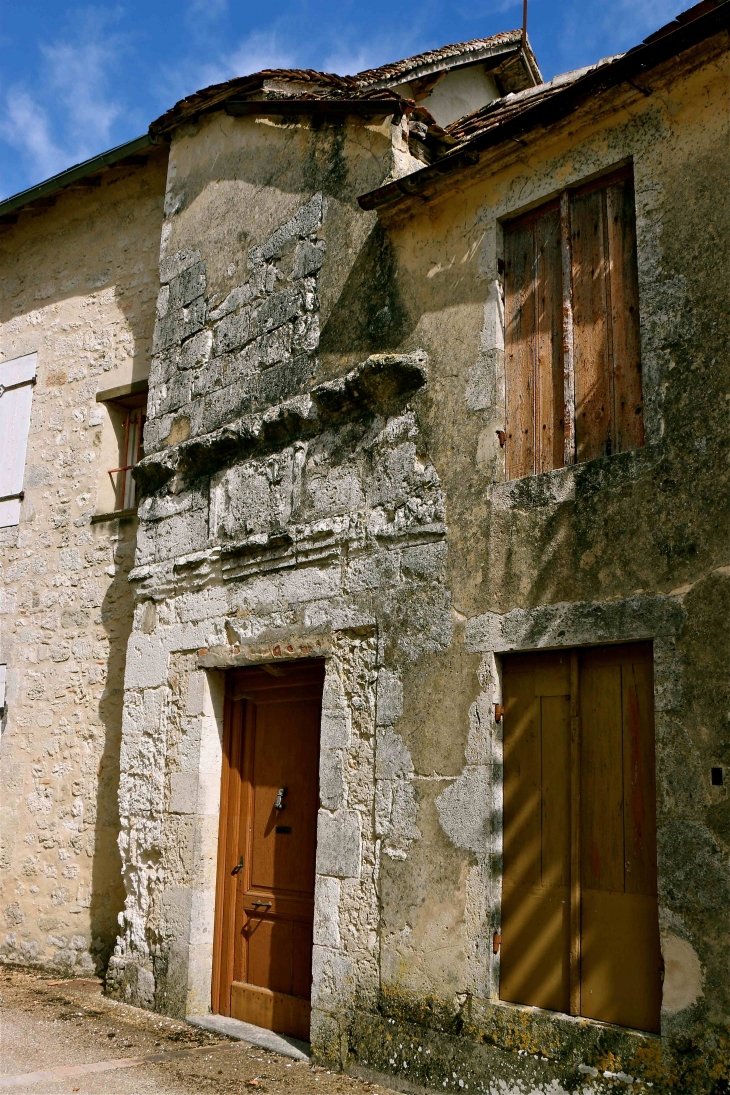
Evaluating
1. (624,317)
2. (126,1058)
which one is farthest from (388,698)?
(126,1058)

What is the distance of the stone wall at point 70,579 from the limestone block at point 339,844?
2.16 m

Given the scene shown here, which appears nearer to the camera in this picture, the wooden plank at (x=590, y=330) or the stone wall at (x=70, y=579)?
the wooden plank at (x=590, y=330)

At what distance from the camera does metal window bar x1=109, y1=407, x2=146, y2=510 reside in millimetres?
7062

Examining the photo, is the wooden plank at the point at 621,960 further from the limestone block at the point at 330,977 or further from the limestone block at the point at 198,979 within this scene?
the limestone block at the point at 198,979

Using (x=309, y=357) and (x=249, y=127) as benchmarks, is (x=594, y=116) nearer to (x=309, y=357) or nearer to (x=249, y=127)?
(x=309, y=357)

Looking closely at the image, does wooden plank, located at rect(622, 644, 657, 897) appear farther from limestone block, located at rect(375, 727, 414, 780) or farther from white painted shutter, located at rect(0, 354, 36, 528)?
white painted shutter, located at rect(0, 354, 36, 528)

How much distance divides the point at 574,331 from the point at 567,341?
0.06m

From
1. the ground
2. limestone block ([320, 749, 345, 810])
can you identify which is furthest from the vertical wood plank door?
limestone block ([320, 749, 345, 810])

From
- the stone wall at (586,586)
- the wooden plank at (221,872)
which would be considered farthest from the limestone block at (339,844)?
the wooden plank at (221,872)

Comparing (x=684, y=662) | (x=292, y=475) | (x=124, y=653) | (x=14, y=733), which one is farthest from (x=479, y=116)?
(x=14, y=733)

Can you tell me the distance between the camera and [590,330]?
425cm

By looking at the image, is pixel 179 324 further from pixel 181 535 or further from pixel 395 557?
pixel 395 557

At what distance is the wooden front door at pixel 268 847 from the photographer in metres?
5.04

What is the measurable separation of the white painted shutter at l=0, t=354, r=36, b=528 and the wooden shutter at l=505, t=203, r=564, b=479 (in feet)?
14.9
